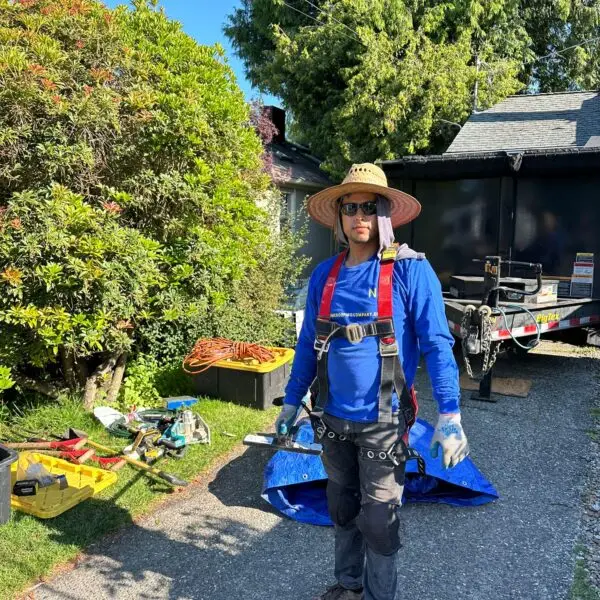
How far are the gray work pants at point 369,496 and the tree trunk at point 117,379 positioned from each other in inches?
140

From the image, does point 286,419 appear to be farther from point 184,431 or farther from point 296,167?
point 296,167

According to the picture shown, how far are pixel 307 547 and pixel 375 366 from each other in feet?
4.91

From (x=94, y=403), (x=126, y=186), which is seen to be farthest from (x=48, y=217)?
(x=94, y=403)

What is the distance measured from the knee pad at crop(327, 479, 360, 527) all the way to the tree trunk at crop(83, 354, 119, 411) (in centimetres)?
344

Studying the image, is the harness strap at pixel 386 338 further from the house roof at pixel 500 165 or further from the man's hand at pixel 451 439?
the house roof at pixel 500 165

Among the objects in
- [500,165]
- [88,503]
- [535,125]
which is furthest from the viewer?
[535,125]

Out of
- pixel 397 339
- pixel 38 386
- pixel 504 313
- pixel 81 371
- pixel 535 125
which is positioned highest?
pixel 535 125

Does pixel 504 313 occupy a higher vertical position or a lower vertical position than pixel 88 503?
higher

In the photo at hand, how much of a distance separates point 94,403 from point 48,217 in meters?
2.07

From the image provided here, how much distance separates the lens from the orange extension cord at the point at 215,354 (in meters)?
5.58

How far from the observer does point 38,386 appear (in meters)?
5.48

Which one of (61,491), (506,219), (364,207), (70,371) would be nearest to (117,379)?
(70,371)

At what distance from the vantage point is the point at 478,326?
5371 millimetres

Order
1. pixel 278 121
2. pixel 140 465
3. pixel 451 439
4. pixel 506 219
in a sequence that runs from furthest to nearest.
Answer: pixel 278 121
pixel 506 219
pixel 140 465
pixel 451 439
